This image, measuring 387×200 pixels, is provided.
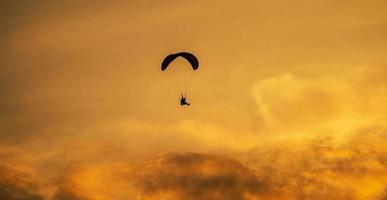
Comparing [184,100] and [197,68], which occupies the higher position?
[197,68]

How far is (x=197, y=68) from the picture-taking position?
56594 mm

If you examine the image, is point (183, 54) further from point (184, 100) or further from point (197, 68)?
point (184, 100)

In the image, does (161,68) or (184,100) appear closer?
(184,100)

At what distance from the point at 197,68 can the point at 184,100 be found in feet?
16.9

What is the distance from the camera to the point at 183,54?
5616 centimetres

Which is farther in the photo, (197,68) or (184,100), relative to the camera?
(197,68)

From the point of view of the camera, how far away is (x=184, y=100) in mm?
53188

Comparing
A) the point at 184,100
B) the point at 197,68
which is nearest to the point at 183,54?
the point at 197,68

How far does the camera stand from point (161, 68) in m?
57.2

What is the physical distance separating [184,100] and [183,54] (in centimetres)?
591

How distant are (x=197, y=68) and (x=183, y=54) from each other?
223 cm

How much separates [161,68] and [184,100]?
6023 millimetres

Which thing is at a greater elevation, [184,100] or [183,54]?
[183,54]
